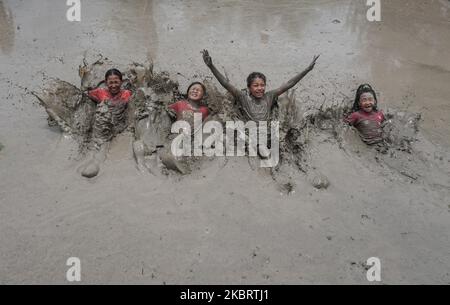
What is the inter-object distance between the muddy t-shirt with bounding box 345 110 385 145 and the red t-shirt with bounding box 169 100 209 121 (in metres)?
1.79

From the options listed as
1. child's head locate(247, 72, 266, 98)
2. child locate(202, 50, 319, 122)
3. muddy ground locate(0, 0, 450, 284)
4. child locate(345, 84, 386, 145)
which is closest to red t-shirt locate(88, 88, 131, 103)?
muddy ground locate(0, 0, 450, 284)

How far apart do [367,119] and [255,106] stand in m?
1.34

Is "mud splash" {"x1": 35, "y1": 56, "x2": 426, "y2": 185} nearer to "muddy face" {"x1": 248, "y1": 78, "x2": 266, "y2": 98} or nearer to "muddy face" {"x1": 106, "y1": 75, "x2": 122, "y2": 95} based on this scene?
"muddy face" {"x1": 106, "y1": 75, "x2": 122, "y2": 95}

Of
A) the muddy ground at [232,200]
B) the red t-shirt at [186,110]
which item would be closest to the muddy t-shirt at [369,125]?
the muddy ground at [232,200]

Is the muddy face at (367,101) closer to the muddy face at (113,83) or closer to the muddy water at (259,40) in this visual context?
the muddy water at (259,40)

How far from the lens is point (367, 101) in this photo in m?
5.17

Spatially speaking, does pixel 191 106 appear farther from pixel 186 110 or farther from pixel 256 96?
pixel 256 96

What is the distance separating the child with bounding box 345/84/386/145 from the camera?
5.13 metres

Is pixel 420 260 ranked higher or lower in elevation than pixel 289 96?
lower

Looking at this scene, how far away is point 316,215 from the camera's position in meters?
4.11
